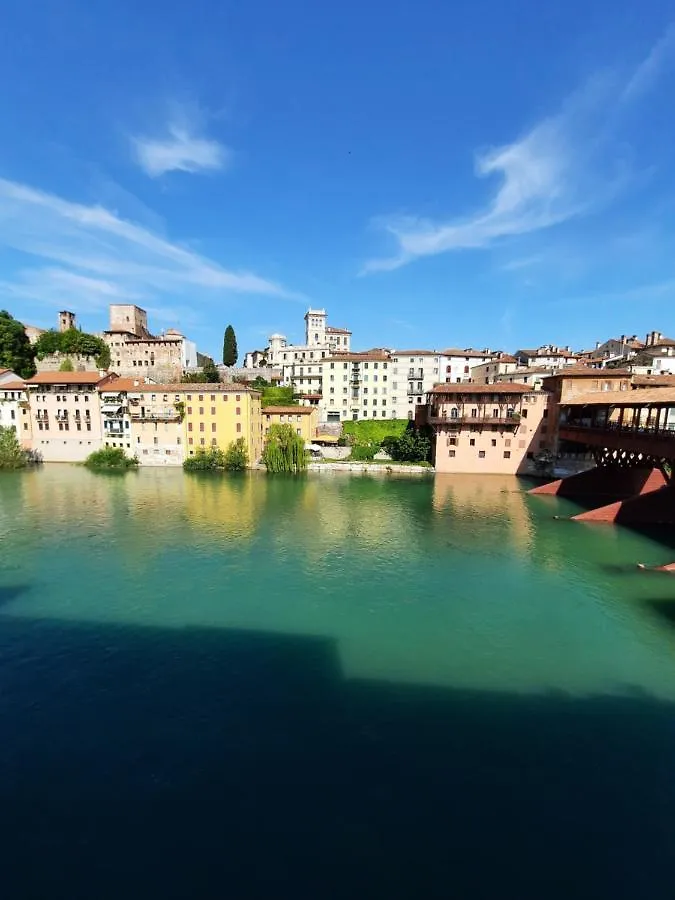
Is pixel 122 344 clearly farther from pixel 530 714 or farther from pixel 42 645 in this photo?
pixel 530 714

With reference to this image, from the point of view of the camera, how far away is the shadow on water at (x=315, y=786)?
6703 mm

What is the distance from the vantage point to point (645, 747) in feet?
30.2

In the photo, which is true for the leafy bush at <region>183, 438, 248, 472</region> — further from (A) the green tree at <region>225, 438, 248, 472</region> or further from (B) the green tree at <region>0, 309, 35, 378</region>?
(B) the green tree at <region>0, 309, 35, 378</region>

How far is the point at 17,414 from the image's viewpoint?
4647 cm

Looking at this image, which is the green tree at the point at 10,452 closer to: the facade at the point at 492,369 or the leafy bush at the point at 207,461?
the leafy bush at the point at 207,461

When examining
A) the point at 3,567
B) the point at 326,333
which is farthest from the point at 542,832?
the point at 326,333

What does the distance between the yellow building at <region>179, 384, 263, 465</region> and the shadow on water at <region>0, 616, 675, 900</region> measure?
33387mm

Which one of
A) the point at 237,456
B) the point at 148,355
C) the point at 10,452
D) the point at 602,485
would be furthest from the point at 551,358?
the point at 10,452

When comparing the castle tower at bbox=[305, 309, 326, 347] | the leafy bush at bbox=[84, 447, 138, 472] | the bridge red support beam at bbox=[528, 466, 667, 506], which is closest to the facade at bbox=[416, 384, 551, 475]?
the bridge red support beam at bbox=[528, 466, 667, 506]

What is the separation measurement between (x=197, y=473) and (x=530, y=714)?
125 ft

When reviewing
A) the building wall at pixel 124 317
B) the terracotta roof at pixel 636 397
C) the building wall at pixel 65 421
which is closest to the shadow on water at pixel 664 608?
the terracotta roof at pixel 636 397

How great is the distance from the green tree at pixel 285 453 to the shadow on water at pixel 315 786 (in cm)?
3204

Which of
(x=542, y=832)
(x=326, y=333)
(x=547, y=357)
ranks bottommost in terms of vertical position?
(x=542, y=832)

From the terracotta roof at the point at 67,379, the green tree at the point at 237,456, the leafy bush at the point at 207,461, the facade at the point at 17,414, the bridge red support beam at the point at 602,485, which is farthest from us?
the facade at the point at 17,414
